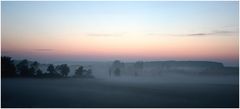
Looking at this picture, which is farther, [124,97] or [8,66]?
[8,66]

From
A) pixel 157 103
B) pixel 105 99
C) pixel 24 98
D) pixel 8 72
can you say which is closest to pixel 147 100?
pixel 157 103

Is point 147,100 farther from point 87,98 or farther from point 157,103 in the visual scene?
point 87,98

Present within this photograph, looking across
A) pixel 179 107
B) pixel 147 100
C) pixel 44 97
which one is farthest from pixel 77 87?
pixel 179 107

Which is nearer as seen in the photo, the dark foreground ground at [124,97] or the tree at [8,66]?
the dark foreground ground at [124,97]

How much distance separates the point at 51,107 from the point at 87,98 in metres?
1.06

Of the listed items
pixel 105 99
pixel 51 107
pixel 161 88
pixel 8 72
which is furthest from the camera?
pixel 8 72

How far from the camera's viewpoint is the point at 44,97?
8.20 metres

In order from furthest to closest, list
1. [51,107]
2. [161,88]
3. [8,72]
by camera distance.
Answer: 1. [8,72]
2. [161,88]
3. [51,107]

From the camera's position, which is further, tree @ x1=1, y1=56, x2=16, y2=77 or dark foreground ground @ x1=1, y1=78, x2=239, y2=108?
tree @ x1=1, y1=56, x2=16, y2=77

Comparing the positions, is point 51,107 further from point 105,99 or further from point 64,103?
point 105,99

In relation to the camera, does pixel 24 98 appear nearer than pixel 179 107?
No

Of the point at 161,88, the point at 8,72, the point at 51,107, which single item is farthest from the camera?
the point at 8,72

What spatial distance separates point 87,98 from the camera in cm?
809

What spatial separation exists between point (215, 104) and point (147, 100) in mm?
1526
